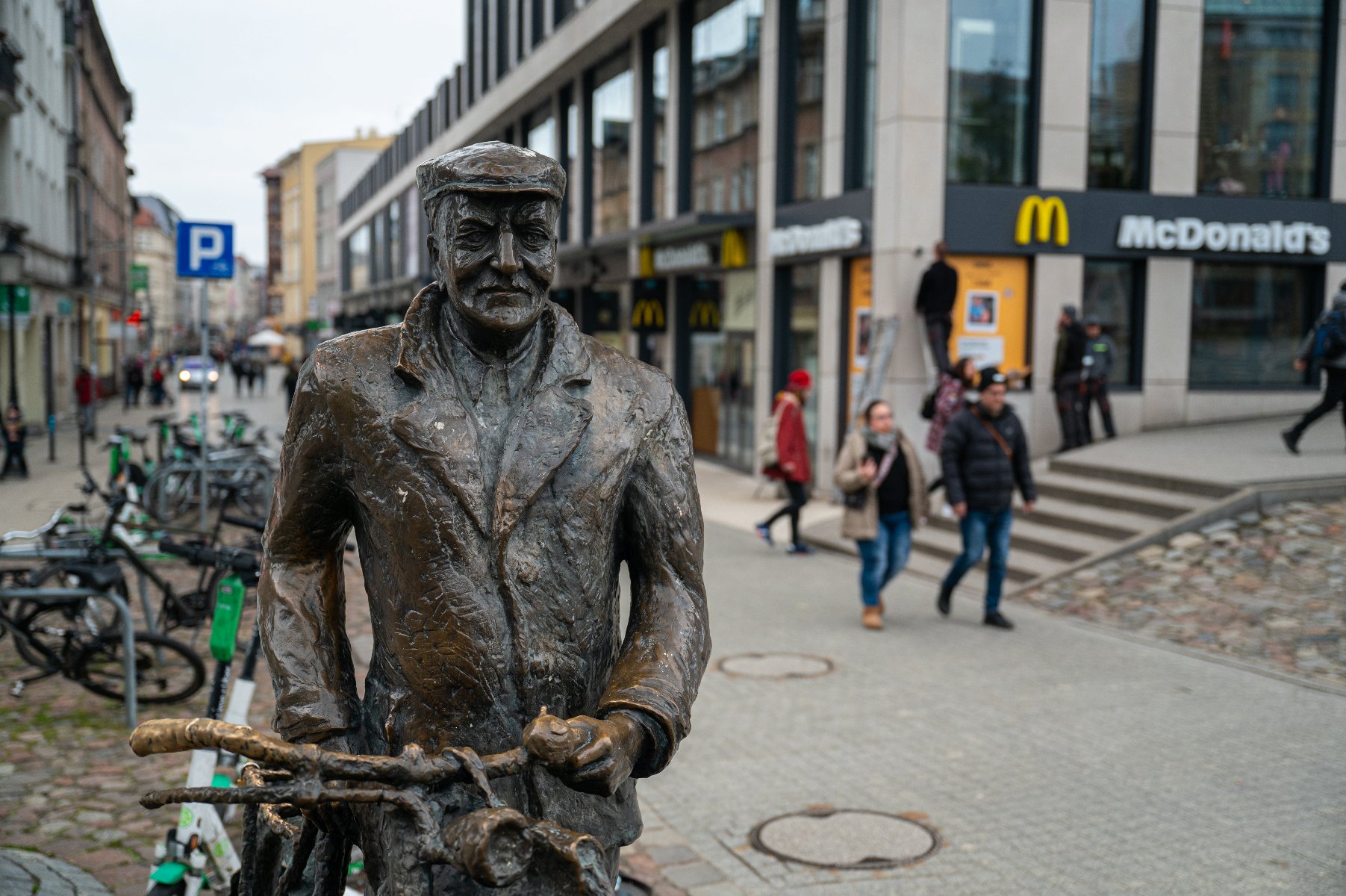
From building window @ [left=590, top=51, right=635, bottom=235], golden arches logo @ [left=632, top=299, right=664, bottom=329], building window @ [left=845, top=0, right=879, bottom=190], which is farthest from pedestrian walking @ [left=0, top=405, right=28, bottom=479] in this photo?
building window @ [left=845, top=0, right=879, bottom=190]

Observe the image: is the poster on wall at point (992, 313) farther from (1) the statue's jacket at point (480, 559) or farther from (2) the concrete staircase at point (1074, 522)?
(1) the statue's jacket at point (480, 559)

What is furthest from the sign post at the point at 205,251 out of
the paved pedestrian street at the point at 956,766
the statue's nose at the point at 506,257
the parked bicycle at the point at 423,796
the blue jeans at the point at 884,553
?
the parked bicycle at the point at 423,796

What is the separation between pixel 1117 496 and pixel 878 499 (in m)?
4.09

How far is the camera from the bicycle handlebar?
6.27 meters

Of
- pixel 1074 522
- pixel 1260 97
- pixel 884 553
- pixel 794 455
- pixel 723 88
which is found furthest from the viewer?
pixel 723 88

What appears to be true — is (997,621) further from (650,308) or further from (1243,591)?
(650,308)

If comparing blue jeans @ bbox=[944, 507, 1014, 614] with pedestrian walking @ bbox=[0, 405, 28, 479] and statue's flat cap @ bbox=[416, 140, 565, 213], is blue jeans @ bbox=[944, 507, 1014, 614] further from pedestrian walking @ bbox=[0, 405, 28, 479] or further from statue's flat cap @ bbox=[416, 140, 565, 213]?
pedestrian walking @ bbox=[0, 405, 28, 479]

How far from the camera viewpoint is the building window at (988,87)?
15594mm

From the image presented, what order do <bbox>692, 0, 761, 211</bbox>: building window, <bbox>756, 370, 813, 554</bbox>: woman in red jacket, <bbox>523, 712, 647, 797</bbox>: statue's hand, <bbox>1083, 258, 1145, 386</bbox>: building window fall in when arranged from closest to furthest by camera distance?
<bbox>523, 712, 647, 797</bbox>: statue's hand < <bbox>756, 370, 813, 554</bbox>: woman in red jacket < <bbox>1083, 258, 1145, 386</bbox>: building window < <bbox>692, 0, 761, 211</bbox>: building window

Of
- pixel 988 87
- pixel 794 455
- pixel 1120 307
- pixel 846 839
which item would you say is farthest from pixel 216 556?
pixel 1120 307

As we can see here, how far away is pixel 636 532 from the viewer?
245 centimetres

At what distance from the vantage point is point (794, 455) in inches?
523

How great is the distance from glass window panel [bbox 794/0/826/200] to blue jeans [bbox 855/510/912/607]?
876 centimetres

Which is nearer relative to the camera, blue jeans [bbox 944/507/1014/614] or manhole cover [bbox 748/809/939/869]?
manhole cover [bbox 748/809/939/869]
